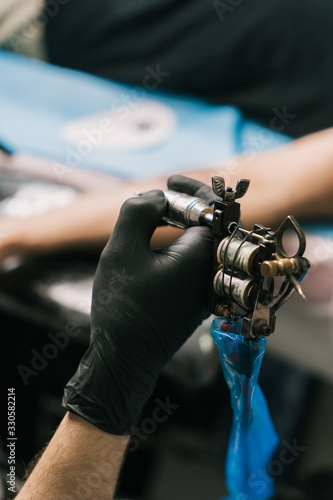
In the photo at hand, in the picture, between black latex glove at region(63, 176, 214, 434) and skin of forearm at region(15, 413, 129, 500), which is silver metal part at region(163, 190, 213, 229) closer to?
black latex glove at region(63, 176, 214, 434)

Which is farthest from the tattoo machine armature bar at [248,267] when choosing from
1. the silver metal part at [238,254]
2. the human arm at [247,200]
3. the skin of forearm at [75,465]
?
the human arm at [247,200]

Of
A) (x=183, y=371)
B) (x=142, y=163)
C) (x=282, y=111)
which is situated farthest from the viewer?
(x=142, y=163)

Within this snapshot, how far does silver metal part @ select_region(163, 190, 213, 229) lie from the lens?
2.38 ft

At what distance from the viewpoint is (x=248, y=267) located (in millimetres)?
601

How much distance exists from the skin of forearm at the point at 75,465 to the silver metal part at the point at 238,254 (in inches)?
13.5

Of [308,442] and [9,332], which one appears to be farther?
[9,332]

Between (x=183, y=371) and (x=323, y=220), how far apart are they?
1.69 ft

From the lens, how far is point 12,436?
1.22 m

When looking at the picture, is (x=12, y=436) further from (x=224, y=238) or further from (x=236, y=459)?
(x=224, y=238)

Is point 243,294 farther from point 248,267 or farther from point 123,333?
point 123,333

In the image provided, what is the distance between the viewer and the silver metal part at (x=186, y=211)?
73cm

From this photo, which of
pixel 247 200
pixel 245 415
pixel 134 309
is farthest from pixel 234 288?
pixel 247 200

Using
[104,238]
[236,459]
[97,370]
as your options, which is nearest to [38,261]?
[104,238]

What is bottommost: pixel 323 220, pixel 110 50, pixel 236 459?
pixel 236 459
